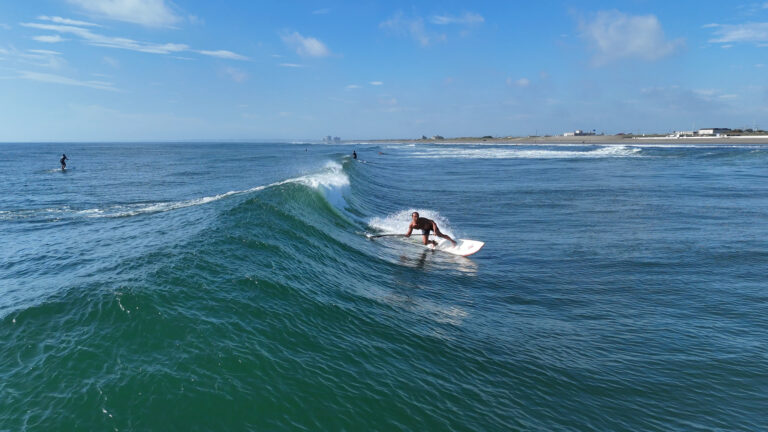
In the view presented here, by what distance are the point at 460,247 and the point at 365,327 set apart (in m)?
8.06

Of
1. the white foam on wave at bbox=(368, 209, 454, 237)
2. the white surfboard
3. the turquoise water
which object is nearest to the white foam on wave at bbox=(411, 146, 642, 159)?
the white foam on wave at bbox=(368, 209, 454, 237)

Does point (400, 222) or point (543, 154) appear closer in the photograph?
point (400, 222)

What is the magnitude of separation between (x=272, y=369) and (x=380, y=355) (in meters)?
2.00

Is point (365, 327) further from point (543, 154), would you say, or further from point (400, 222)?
point (543, 154)

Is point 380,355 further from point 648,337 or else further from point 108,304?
point 648,337

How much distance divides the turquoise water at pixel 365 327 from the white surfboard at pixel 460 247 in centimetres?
46

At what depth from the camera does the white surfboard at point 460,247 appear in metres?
15.3

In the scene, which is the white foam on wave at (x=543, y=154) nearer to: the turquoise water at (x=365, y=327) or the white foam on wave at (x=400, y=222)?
the white foam on wave at (x=400, y=222)

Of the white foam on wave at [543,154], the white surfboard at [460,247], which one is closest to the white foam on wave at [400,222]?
the white surfboard at [460,247]

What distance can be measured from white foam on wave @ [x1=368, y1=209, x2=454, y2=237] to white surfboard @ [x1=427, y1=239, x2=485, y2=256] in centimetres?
179

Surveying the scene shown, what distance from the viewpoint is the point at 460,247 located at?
1566 centimetres

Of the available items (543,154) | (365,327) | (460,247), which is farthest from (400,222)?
(543,154)

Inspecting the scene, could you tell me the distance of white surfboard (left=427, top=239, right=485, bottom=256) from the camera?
15320 mm

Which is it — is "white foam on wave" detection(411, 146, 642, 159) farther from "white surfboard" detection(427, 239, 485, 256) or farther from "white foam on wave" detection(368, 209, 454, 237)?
"white surfboard" detection(427, 239, 485, 256)
